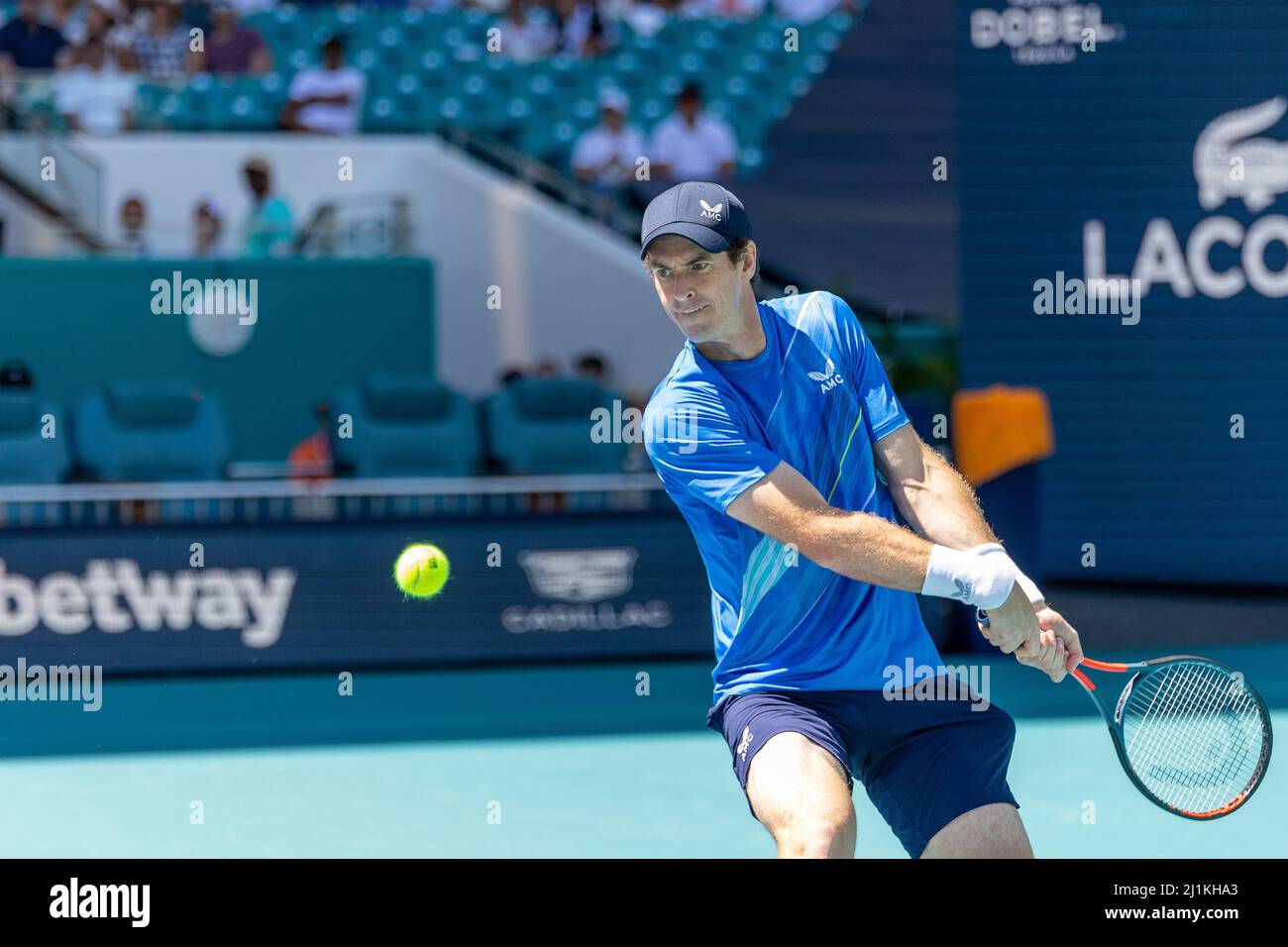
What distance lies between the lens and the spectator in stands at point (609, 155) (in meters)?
12.9

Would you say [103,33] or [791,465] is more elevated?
[103,33]

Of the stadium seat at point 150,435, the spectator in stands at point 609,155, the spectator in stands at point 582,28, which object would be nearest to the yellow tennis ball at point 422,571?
the stadium seat at point 150,435

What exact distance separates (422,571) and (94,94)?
729cm

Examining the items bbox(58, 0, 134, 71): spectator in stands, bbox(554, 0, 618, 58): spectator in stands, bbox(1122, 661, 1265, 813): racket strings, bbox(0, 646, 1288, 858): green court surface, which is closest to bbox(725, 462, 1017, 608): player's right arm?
bbox(1122, 661, 1265, 813): racket strings

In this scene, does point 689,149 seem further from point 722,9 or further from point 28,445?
point 28,445

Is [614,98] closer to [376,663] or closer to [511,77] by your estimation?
[511,77]

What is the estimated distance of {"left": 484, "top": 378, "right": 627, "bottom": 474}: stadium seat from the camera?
9945 mm

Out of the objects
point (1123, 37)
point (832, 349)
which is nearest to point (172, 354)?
point (1123, 37)

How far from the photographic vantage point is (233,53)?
46.5 feet

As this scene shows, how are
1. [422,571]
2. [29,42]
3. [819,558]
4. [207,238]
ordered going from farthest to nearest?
1. [29,42]
2. [207,238]
3. [422,571]
4. [819,558]

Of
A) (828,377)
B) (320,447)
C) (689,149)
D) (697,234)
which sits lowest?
(828,377)

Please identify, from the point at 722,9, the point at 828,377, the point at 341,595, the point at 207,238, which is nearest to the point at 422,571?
the point at 341,595

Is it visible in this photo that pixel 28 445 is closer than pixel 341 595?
No
